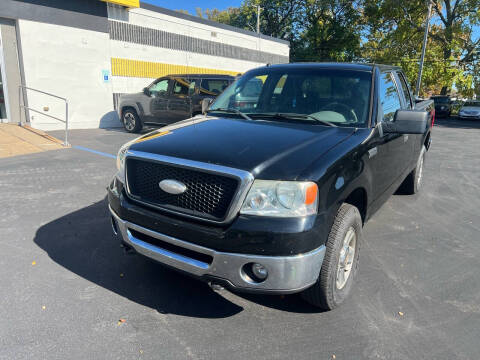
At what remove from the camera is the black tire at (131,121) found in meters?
11.9

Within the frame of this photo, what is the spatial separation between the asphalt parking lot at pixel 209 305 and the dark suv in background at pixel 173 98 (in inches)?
265

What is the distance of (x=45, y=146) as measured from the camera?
9148mm

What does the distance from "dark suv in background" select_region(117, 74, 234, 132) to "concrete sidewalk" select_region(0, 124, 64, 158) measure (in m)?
2.74

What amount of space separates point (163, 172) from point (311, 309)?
60.5 inches

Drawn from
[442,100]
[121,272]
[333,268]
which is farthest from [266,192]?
[442,100]

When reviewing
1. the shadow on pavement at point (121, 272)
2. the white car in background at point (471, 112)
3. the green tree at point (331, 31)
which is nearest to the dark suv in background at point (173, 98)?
the shadow on pavement at point (121, 272)

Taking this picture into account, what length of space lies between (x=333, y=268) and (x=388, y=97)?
218cm

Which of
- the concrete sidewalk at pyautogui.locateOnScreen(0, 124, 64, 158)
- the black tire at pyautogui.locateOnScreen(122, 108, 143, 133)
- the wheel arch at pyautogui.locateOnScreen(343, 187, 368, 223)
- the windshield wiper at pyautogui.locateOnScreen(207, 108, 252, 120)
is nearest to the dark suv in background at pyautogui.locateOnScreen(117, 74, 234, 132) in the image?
the black tire at pyautogui.locateOnScreen(122, 108, 143, 133)

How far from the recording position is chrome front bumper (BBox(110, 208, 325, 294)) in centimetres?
218

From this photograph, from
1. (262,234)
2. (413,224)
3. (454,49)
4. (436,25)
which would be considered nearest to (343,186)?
(262,234)

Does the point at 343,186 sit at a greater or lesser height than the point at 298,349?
greater

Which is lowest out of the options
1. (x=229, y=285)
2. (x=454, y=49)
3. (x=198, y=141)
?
(x=229, y=285)

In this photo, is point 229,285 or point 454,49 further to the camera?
point 454,49

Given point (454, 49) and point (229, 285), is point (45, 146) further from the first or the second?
point (454, 49)
